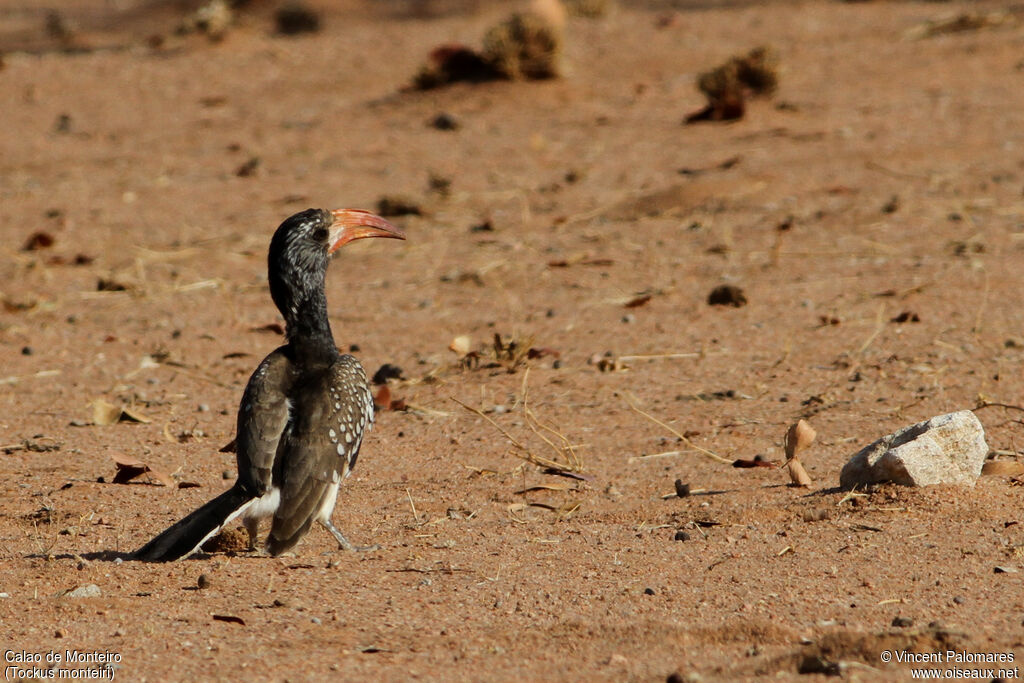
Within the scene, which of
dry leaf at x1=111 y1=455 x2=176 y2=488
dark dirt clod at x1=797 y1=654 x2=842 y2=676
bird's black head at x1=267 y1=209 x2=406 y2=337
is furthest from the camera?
dry leaf at x1=111 y1=455 x2=176 y2=488

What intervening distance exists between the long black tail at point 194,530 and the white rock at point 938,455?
8.13 feet

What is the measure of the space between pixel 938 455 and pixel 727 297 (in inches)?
127

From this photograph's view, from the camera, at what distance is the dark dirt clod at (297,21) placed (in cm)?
1911

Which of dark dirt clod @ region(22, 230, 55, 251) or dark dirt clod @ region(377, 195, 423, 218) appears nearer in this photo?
dark dirt clod @ region(22, 230, 55, 251)

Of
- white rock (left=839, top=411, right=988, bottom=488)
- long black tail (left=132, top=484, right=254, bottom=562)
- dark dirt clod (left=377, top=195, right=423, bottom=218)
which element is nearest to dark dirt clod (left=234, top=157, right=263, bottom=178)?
dark dirt clod (left=377, top=195, right=423, bottom=218)

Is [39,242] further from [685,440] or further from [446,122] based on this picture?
[685,440]

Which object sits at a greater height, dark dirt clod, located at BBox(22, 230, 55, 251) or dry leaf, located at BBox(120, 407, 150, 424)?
dry leaf, located at BBox(120, 407, 150, 424)

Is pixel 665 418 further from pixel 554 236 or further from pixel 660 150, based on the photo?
pixel 660 150

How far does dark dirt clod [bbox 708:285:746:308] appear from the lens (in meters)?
8.13

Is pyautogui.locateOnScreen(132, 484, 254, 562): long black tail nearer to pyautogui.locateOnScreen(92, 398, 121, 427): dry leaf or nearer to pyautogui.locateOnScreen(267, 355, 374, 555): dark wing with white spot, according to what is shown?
pyautogui.locateOnScreen(267, 355, 374, 555): dark wing with white spot

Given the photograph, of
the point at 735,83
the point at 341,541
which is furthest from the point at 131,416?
the point at 735,83

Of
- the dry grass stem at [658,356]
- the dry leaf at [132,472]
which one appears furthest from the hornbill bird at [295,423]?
the dry grass stem at [658,356]

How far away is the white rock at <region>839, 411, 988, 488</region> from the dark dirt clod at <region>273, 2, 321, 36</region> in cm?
1544

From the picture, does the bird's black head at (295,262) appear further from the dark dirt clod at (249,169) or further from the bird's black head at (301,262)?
the dark dirt clod at (249,169)
